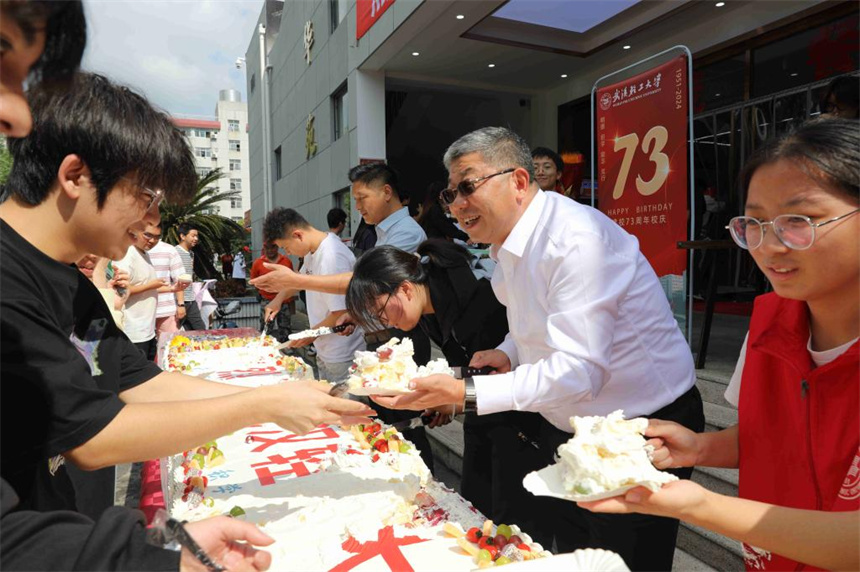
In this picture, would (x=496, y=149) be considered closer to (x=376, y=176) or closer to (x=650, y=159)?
(x=376, y=176)

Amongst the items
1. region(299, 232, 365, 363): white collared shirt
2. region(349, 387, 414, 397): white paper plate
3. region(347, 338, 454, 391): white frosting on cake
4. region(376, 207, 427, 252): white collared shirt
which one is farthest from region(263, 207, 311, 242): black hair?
region(349, 387, 414, 397): white paper plate

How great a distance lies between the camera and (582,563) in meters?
1.01

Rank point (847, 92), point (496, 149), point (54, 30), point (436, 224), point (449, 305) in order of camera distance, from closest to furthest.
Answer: point (54, 30), point (496, 149), point (449, 305), point (847, 92), point (436, 224)

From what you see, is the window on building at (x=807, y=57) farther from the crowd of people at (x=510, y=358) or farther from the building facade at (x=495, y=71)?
the crowd of people at (x=510, y=358)

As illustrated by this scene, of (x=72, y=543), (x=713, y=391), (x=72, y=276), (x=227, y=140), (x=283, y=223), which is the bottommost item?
(x=713, y=391)

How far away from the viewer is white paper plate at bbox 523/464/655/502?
103 centimetres

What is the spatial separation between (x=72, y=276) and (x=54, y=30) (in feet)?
2.15

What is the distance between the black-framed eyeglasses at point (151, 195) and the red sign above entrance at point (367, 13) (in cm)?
678

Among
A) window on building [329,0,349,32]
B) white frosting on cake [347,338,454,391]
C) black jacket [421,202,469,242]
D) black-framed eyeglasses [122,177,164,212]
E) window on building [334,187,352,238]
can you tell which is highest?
window on building [329,0,349,32]

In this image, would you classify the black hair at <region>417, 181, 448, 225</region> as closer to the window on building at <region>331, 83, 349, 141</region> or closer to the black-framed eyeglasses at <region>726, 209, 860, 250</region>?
the black-framed eyeglasses at <region>726, 209, 860, 250</region>

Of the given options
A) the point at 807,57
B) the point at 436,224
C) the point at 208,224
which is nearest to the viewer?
the point at 436,224

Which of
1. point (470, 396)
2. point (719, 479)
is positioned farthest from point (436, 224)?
point (470, 396)

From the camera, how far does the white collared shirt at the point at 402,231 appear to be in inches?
146

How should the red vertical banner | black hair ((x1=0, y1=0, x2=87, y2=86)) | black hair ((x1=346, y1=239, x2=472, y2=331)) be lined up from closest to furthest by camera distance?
black hair ((x1=0, y1=0, x2=87, y2=86)) < black hair ((x1=346, y1=239, x2=472, y2=331)) < the red vertical banner
